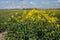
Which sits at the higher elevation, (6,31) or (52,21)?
(52,21)

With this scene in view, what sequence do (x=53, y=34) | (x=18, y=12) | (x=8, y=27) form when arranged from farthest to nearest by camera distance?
(x=18, y=12) < (x=8, y=27) < (x=53, y=34)

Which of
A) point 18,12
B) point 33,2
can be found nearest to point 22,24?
point 18,12

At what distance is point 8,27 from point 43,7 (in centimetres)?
130

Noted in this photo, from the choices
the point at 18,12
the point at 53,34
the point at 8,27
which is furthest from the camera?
the point at 18,12

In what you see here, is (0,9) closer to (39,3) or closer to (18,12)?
(18,12)

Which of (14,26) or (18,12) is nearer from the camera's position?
(14,26)

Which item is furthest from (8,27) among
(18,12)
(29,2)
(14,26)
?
(29,2)

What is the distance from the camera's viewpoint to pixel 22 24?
16.5 feet

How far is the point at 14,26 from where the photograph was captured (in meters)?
5.06

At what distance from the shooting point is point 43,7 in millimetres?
6066

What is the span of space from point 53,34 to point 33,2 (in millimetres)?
1532

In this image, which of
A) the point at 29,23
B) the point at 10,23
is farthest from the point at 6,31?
the point at 29,23

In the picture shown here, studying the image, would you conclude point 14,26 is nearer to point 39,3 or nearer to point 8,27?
point 8,27

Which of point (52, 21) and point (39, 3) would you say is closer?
point (52, 21)
